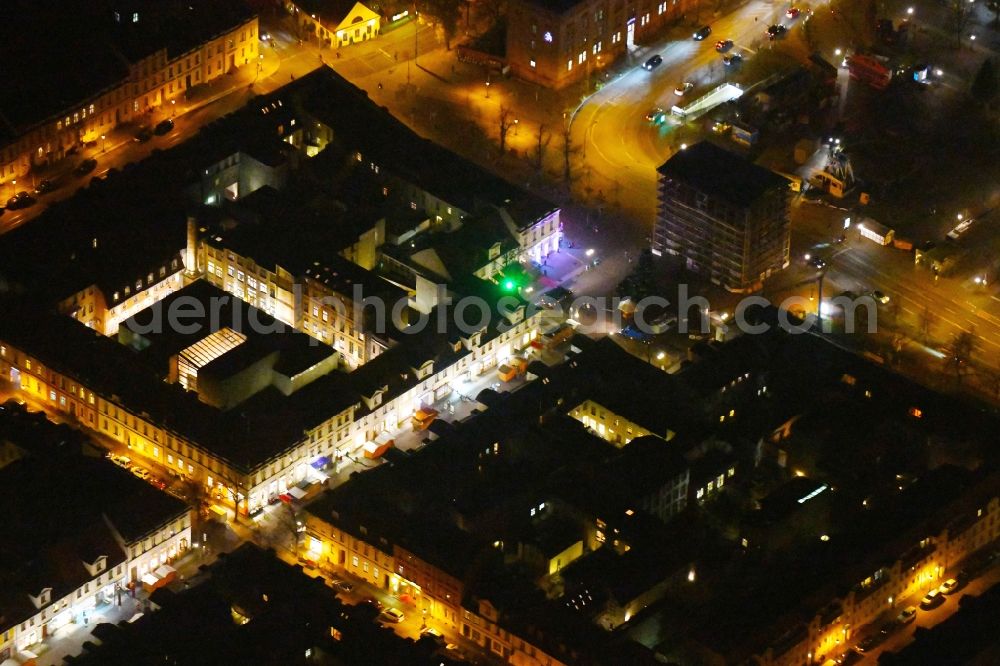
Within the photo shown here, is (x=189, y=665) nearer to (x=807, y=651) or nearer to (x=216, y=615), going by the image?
(x=216, y=615)

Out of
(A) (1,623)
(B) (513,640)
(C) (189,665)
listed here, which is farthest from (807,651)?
(A) (1,623)

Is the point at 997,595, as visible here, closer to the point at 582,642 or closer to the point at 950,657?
the point at 950,657

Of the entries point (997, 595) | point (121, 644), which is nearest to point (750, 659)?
point (997, 595)

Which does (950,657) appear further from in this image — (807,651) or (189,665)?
(189,665)

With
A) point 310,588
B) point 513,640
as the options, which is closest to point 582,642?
point 513,640

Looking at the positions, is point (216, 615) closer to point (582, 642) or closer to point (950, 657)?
point (582, 642)

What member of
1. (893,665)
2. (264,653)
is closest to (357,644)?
(264,653)
